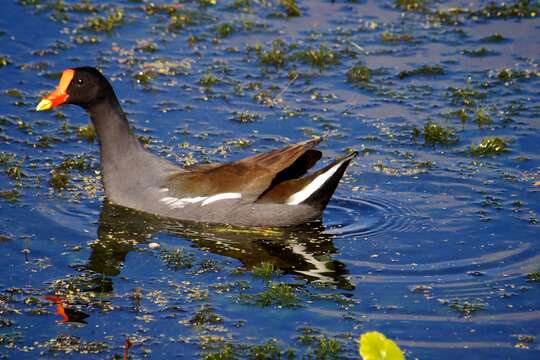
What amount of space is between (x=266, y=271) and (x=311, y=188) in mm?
1066

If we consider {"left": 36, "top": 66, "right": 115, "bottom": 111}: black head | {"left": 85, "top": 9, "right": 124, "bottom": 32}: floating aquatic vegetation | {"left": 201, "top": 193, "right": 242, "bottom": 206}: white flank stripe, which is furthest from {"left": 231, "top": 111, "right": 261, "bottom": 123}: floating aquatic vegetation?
{"left": 85, "top": 9, "right": 124, "bottom": 32}: floating aquatic vegetation

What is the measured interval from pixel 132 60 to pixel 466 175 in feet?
11.6

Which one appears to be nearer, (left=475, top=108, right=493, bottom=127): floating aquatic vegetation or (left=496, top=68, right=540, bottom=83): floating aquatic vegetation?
(left=475, top=108, right=493, bottom=127): floating aquatic vegetation

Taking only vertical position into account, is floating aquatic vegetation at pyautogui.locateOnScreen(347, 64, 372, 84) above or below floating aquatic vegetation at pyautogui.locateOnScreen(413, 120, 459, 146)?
above

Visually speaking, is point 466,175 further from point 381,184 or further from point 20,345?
point 20,345

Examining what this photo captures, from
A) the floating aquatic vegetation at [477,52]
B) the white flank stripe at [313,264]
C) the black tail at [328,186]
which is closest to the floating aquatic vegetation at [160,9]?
the floating aquatic vegetation at [477,52]

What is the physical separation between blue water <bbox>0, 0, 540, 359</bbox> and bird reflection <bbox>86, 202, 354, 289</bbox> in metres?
0.02

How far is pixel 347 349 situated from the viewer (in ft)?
18.7

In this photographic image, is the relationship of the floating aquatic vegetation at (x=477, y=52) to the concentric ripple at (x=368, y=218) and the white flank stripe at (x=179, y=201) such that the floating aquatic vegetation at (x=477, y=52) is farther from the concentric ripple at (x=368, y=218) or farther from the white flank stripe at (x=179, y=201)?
the white flank stripe at (x=179, y=201)

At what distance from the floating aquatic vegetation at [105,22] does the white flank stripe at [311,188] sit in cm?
400

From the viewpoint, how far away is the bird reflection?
6824 mm

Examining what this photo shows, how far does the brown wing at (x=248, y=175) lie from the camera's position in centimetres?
747

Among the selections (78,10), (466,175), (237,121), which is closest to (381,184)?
(466,175)

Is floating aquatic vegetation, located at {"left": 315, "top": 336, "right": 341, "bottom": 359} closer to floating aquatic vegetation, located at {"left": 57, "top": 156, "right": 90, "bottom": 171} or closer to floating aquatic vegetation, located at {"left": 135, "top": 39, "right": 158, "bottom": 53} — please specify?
floating aquatic vegetation, located at {"left": 57, "top": 156, "right": 90, "bottom": 171}
